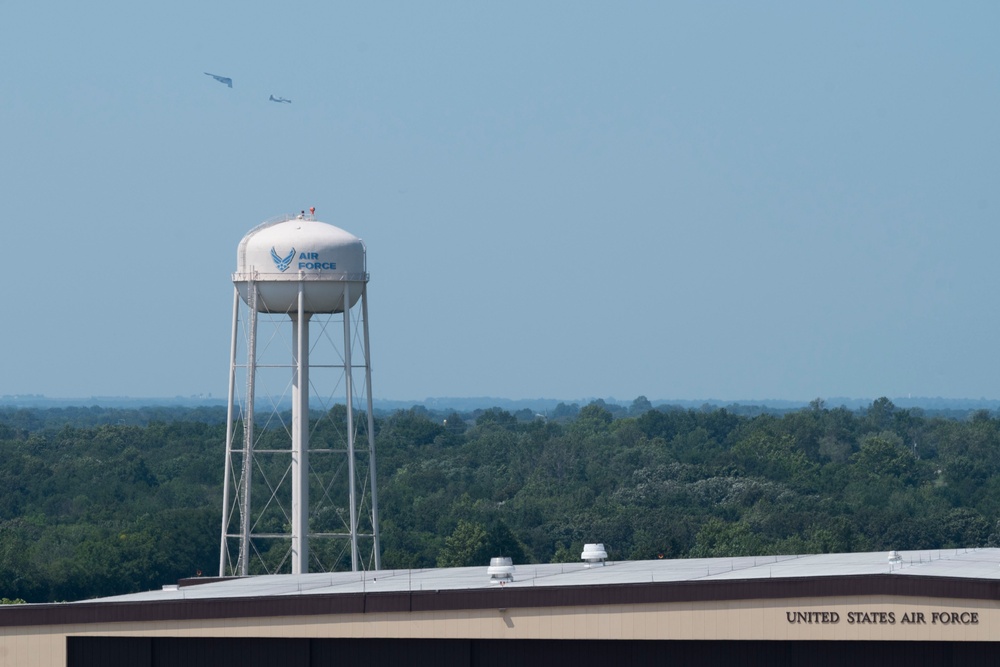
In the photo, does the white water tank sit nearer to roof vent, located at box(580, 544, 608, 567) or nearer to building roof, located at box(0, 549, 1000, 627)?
roof vent, located at box(580, 544, 608, 567)

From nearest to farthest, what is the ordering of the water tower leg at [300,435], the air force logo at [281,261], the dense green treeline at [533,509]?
the air force logo at [281,261] → the water tower leg at [300,435] → the dense green treeline at [533,509]

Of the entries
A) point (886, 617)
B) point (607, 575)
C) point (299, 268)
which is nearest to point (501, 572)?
point (607, 575)

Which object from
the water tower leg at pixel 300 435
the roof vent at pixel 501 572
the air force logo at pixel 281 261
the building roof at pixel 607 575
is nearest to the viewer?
the building roof at pixel 607 575

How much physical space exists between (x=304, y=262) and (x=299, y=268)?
245 mm

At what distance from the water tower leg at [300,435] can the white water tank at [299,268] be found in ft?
3.16

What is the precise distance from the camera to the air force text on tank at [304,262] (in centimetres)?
6056

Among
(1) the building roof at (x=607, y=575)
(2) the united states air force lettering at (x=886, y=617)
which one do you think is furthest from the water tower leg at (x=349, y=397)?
(2) the united states air force lettering at (x=886, y=617)

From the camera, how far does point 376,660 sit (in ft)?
131

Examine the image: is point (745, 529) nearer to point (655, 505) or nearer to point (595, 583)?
point (655, 505)

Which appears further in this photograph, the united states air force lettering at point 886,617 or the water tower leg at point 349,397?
the water tower leg at point 349,397

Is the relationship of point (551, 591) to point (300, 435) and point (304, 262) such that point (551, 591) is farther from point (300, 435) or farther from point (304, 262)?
point (300, 435)

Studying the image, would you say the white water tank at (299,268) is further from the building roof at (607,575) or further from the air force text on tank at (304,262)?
the building roof at (607,575)

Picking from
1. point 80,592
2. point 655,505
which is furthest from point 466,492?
point 80,592

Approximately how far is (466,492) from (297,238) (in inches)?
4262
